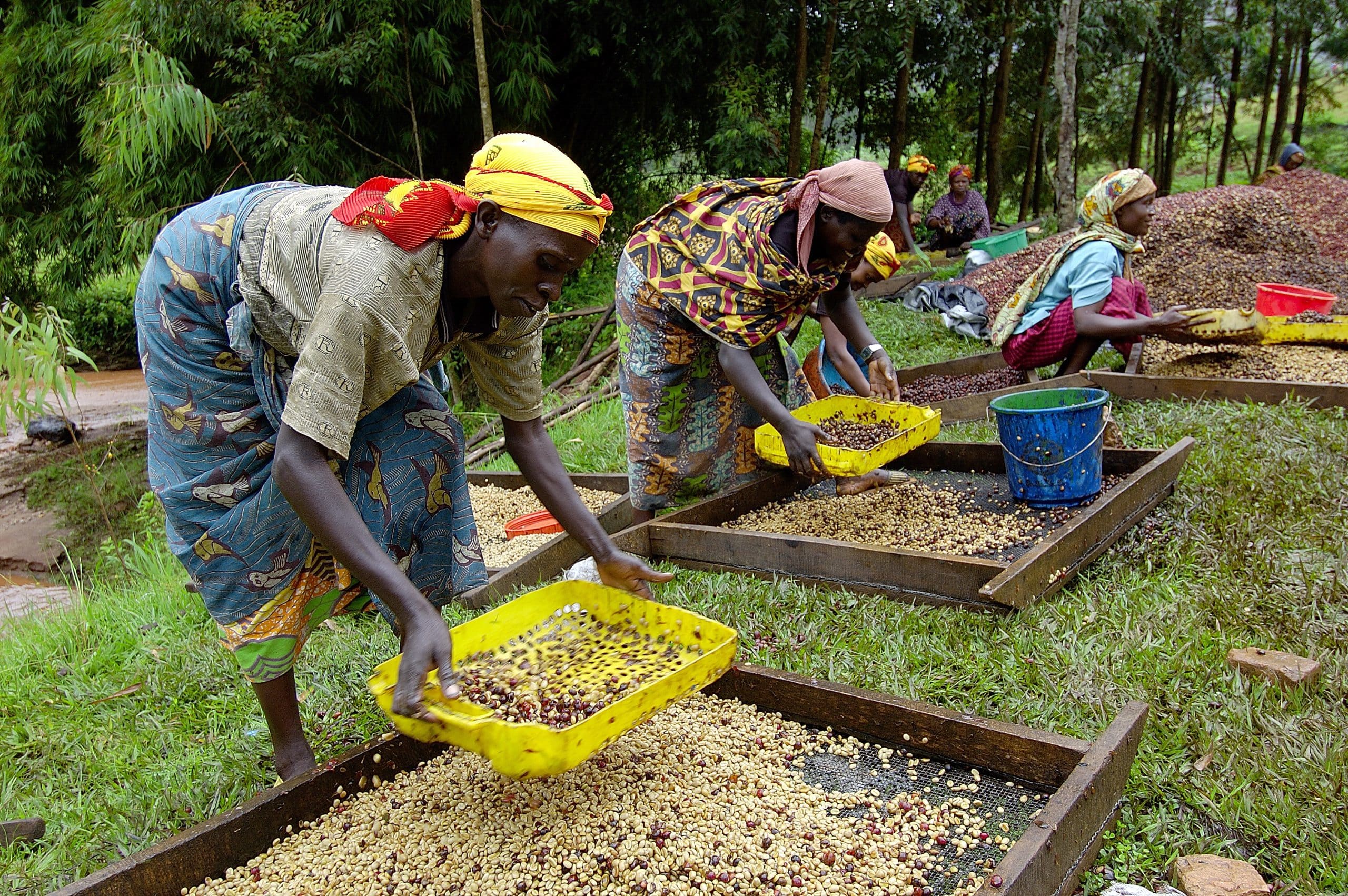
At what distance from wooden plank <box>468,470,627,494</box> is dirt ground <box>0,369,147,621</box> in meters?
2.06

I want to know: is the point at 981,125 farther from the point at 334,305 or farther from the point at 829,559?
the point at 334,305

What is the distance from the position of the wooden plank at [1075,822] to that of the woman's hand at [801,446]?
143 cm

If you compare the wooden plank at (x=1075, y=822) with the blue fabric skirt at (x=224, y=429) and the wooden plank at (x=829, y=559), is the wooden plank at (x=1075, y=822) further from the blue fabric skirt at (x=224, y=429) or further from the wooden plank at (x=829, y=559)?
the blue fabric skirt at (x=224, y=429)

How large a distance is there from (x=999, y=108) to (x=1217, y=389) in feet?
30.2

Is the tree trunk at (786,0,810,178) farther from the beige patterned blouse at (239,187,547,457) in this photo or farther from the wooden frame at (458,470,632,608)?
the beige patterned blouse at (239,187,547,457)

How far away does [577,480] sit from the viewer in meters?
4.87

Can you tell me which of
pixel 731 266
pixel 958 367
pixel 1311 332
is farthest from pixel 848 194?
pixel 1311 332

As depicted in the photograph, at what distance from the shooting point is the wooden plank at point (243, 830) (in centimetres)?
177

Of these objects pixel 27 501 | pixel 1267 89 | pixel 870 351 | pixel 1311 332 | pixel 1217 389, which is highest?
pixel 1267 89

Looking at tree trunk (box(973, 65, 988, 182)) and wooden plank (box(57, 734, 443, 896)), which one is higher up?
tree trunk (box(973, 65, 988, 182))

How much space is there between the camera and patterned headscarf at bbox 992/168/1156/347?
15.1 feet

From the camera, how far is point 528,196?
1.67 metres

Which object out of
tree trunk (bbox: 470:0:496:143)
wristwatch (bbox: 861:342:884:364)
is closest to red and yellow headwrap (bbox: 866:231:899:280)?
wristwatch (bbox: 861:342:884:364)

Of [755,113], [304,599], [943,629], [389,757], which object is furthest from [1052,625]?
[755,113]
